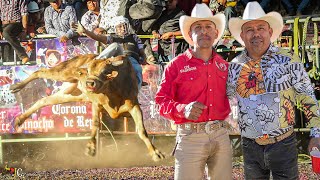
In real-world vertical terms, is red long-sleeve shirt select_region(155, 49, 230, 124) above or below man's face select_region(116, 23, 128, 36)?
below

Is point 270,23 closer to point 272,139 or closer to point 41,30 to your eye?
point 272,139

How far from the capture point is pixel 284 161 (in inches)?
148

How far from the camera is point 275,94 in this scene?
3.79 meters

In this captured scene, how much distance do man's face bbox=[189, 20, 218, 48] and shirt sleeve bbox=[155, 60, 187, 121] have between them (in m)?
0.32

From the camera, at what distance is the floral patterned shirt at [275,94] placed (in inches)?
149

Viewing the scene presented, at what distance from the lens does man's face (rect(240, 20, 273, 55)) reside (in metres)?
3.84

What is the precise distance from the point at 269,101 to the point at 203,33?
0.84 metres

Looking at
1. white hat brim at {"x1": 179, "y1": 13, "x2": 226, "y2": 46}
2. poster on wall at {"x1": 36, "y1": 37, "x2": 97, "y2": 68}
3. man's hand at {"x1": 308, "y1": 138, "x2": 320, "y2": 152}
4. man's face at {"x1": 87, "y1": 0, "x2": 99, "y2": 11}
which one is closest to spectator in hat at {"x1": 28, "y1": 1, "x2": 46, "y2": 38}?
poster on wall at {"x1": 36, "y1": 37, "x2": 97, "y2": 68}

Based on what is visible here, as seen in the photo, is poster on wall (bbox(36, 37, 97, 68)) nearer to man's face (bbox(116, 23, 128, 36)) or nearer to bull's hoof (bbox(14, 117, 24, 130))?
man's face (bbox(116, 23, 128, 36))

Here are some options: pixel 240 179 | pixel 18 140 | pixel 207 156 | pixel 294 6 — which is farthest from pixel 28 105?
pixel 294 6

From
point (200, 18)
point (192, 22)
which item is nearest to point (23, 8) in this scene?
point (192, 22)

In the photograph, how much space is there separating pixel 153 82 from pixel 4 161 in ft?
9.18

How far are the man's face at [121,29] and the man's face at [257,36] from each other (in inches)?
132

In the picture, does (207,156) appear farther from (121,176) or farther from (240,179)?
(121,176)
